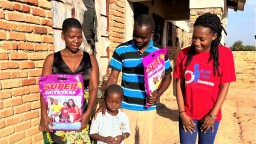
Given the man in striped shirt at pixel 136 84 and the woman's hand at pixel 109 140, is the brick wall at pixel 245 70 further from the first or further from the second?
the woman's hand at pixel 109 140

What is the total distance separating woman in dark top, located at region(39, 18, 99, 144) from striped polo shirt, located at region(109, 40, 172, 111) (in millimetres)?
320

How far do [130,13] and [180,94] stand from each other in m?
4.16

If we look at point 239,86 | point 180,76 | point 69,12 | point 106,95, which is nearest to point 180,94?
point 180,76

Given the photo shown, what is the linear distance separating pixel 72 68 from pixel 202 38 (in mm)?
1161

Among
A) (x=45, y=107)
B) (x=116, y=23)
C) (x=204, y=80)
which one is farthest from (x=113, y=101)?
(x=116, y=23)

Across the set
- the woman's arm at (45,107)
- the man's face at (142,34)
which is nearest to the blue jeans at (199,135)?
the man's face at (142,34)

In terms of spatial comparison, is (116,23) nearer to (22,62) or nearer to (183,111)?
(22,62)

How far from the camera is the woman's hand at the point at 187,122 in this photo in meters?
2.52

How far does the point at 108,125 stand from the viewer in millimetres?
2508

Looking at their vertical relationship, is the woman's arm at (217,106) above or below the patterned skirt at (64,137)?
above

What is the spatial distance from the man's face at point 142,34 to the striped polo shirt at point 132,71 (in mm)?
125

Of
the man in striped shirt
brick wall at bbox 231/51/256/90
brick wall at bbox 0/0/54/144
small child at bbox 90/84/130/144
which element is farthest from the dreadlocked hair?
brick wall at bbox 231/51/256/90

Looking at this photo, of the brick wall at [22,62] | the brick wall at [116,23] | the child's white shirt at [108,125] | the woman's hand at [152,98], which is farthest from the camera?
the brick wall at [116,23]

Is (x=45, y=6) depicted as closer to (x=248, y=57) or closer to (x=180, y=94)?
(x=180, y=94)
